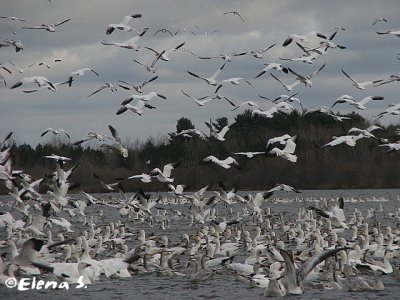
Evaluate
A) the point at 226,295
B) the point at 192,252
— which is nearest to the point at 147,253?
the point at 192,252

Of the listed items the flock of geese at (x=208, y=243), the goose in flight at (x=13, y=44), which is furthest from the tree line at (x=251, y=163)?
the goose in flight at (x=13, y=44)

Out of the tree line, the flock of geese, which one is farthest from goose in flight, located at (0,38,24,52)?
the tree line

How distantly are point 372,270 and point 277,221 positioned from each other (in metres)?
16.7

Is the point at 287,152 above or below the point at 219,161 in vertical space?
above

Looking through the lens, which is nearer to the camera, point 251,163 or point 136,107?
point 136,107

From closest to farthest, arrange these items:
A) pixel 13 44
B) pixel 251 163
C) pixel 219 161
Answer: pixel 13 44 → pixel 219 161 → pixel 251 163

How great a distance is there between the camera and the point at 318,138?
7719cm

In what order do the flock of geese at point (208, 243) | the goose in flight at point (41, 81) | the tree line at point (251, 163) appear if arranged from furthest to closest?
1. the tree line at point (251, 163)
2. the goose in flight at point (41, 81)
3. the flock of geese at point (208, 243)

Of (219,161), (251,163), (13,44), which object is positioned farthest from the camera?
A: (251,163)

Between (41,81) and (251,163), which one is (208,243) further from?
(251,163)

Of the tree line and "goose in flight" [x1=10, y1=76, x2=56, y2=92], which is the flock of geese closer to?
"goose in flight" [x1=10, y1=76, x2=56, y2=92]

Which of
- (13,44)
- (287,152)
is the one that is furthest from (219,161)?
(13,44)

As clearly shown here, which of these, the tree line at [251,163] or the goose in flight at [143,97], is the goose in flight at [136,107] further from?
the tree line at [251,163]

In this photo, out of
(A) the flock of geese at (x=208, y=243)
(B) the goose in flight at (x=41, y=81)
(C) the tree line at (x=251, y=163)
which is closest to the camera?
(A) the flock of geese at (x=208, y=243)
